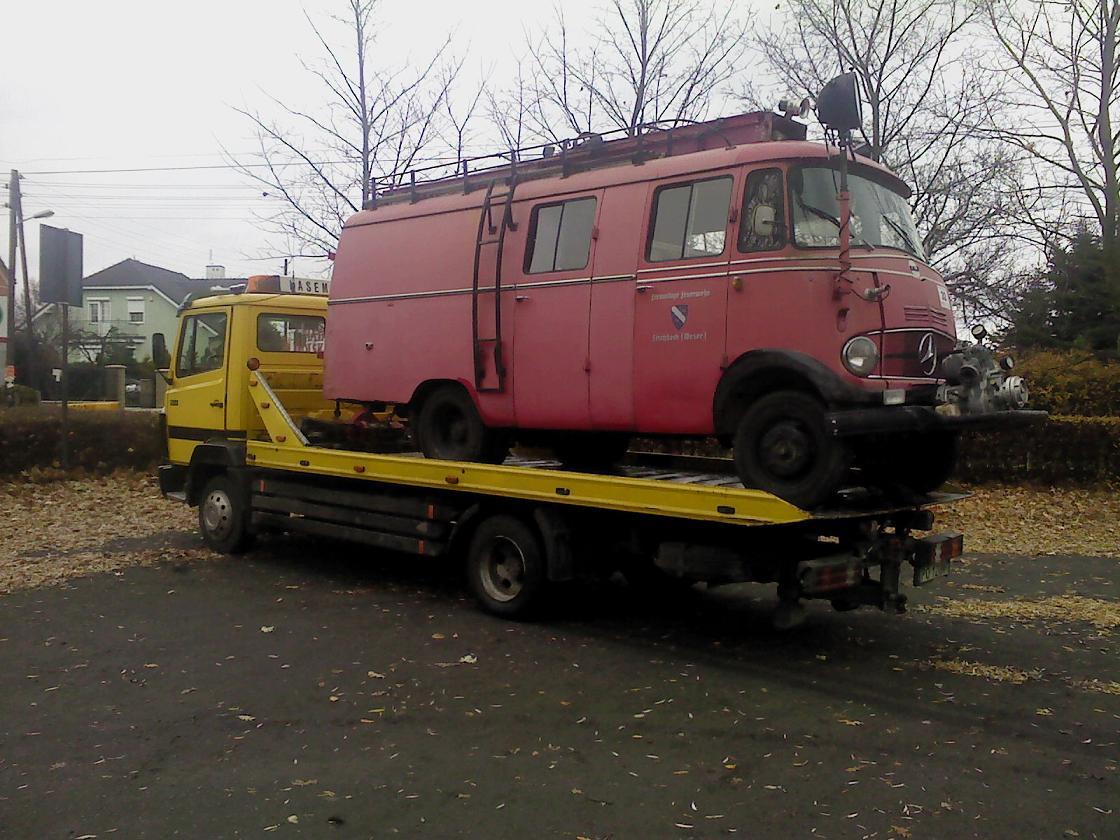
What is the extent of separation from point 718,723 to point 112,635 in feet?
14.6

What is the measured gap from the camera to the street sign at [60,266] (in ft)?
44.3

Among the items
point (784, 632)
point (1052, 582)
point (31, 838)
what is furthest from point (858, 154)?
point (31, 838)

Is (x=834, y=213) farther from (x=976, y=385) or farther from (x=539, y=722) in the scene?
(x=539, y=722)

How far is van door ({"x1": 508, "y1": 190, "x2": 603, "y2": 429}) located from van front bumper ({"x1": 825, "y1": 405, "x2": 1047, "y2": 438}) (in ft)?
6.88

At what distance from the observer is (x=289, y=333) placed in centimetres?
1078

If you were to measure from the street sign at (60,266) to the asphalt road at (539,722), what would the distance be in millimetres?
6320

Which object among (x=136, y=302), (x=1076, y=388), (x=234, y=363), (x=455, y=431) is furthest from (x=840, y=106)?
(x=136, y=302)

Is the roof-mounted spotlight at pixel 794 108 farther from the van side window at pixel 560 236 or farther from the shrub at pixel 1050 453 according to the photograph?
the shrub at pixel 1050 453

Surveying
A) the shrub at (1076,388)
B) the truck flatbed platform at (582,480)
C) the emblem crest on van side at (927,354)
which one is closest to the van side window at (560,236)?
the truck flatbed platform at (582,480)

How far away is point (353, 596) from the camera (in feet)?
28.6

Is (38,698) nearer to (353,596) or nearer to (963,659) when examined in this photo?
(353,596)

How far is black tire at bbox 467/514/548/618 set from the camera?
7496 millimetres

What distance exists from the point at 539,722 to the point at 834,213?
364 centimetres

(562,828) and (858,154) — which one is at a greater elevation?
(858,154)
